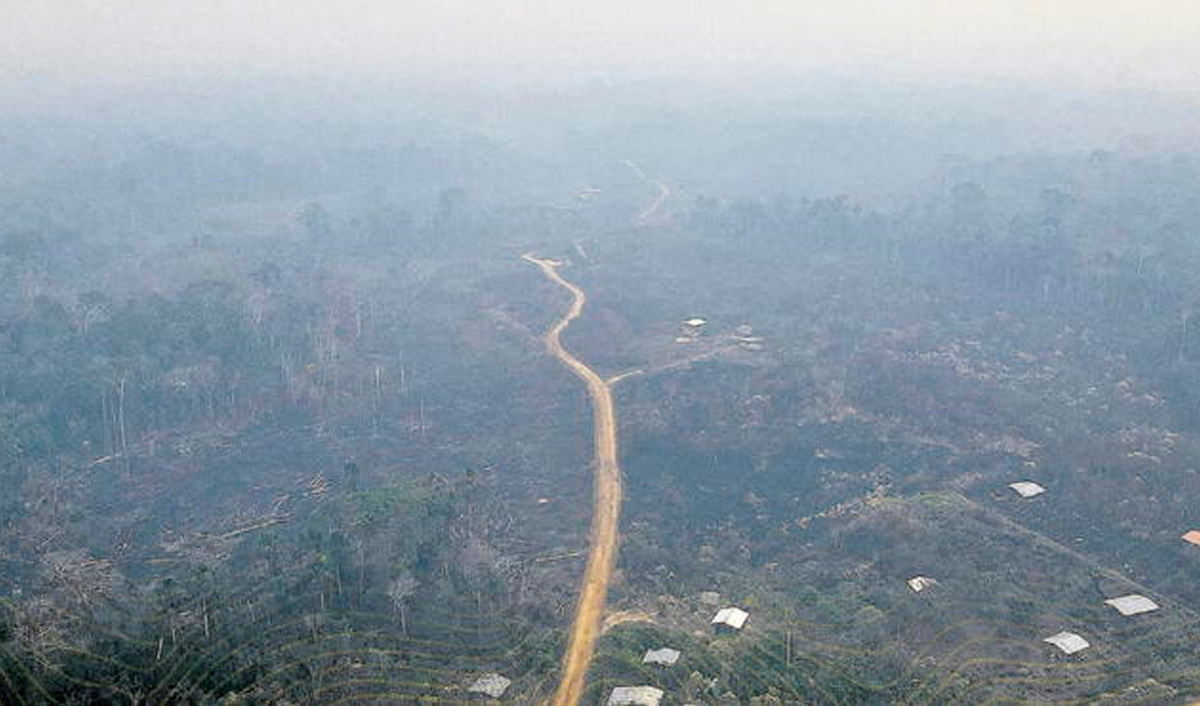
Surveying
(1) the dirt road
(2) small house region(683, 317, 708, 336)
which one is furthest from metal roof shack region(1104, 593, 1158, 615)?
(2) small house region(683, 317, 708, 336)

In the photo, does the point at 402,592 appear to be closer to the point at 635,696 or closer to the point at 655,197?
the point at 635,696

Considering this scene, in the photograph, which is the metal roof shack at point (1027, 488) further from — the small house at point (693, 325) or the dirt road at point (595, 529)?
the small house at point (693, 325)

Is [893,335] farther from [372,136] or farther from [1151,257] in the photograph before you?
[372,136]

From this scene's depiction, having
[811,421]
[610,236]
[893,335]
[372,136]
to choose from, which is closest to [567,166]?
[372,136]

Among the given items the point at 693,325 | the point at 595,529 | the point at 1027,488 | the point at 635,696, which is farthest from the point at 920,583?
the point at 693,325

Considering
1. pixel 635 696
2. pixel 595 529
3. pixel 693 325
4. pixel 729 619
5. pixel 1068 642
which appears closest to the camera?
pixel 635 696

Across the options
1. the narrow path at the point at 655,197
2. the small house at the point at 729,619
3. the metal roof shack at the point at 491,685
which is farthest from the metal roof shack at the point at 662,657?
the narrow path at the point at 655,197

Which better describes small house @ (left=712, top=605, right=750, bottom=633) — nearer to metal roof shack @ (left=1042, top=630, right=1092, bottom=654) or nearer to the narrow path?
metal roof shack @ (left=1042, top=630, right=1092, bottom=654)
